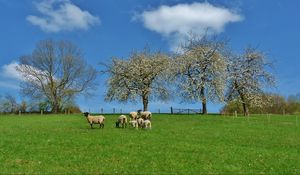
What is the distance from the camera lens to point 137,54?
318ft

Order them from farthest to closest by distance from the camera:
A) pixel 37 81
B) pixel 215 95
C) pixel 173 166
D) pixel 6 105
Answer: pixel 6 105 < pixel 37 81 < pixel 215 95 < pixel 173 166

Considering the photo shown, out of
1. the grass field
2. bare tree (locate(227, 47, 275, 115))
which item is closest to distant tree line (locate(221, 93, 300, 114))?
bare tree (locate(227, 47, 275, 115))

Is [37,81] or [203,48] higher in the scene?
[203,48]

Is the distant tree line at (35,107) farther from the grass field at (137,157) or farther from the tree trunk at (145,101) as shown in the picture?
the grass field at (137,157)

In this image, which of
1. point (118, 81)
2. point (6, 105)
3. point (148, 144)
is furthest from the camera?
point (6, 105)

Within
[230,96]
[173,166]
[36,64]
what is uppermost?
[36,64]

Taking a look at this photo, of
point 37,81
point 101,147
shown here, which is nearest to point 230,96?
point 37,81

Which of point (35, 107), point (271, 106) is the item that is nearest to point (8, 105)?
point (35, 107)

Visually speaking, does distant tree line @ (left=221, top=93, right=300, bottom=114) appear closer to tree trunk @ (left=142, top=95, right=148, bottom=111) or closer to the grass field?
tree trunk @ (left=142, top=95, right=148, bottom=111)

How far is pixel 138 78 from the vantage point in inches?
3583

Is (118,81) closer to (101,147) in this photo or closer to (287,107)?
(287,107)

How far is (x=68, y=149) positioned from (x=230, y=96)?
68629 millimetres

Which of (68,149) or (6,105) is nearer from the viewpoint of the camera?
(68,149)

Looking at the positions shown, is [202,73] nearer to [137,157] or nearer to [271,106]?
[271,106]
